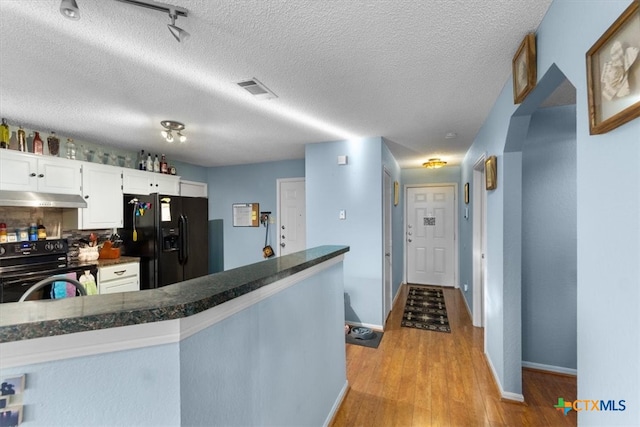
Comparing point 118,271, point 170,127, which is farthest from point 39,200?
point 170,127

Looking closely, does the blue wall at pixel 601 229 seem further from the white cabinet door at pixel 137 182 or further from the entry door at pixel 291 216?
the white cabinet door at pixel 137 182

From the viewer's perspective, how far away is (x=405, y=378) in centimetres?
243

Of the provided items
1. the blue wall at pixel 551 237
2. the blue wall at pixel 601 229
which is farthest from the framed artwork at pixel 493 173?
the blue wall at pixel 601 229

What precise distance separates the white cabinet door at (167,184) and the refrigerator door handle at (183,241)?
0.52 meters

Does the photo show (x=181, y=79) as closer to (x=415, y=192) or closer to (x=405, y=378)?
(x=405, y=378)

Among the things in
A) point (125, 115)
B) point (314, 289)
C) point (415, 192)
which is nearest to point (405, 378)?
point (314, 289)

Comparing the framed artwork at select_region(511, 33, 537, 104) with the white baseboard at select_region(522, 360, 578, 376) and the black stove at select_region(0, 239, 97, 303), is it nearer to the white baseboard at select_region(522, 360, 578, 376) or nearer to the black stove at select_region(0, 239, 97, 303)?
the white baseboard at select_region(522, 360, 578, 376)

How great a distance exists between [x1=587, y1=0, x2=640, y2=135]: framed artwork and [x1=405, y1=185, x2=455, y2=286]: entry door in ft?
15.5

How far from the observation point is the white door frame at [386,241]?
3516 mm

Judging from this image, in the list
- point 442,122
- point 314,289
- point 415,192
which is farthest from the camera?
point 415,192

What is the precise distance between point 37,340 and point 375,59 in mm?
1893

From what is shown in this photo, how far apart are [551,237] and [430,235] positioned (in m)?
3.10

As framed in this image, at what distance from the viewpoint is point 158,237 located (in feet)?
12.3

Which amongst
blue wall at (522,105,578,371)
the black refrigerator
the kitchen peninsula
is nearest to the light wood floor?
blue wall at (522,105,578,371)
